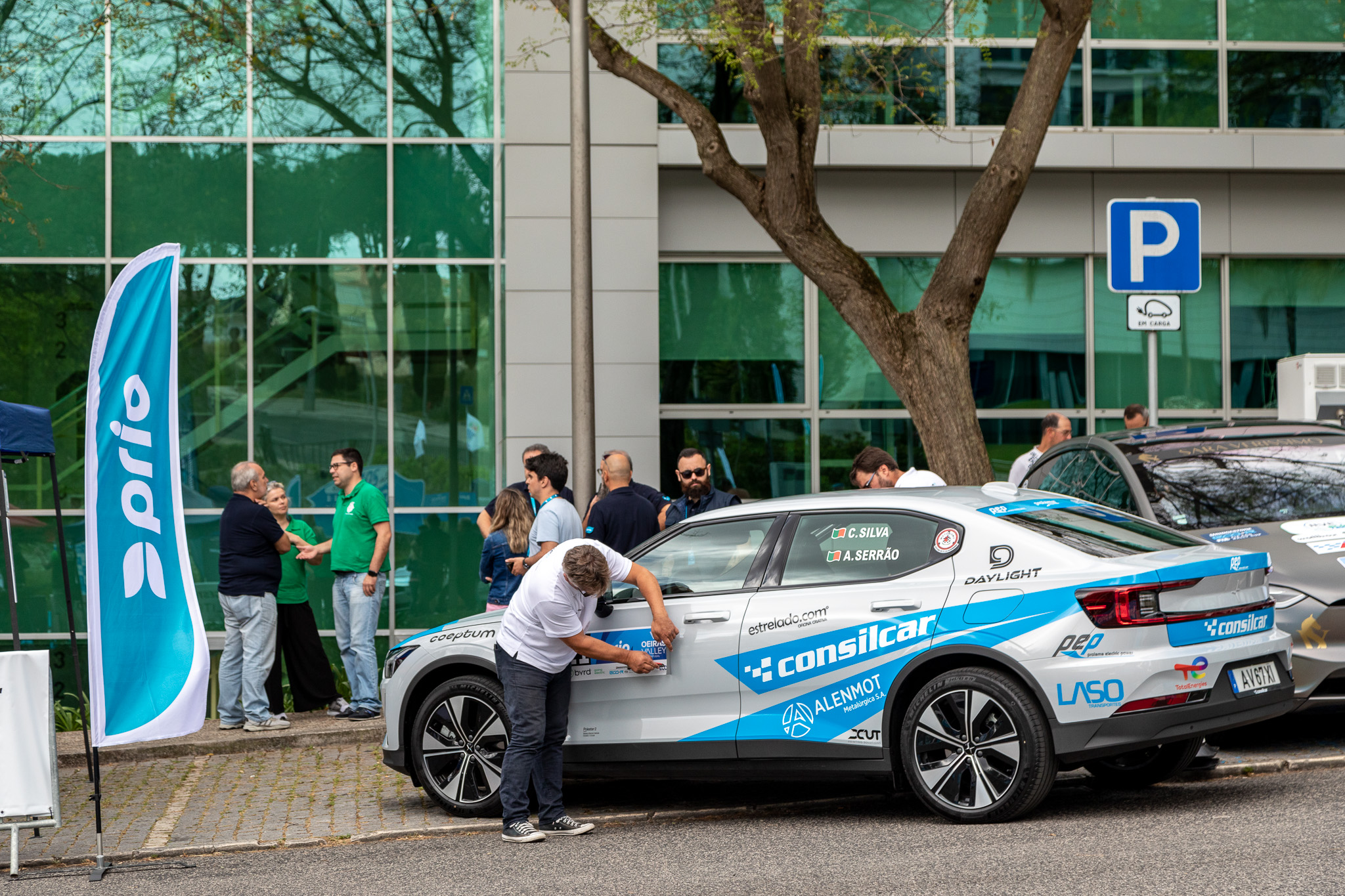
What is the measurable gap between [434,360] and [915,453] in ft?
16.5

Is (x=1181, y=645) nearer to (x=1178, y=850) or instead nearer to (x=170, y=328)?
(x=1178, y=850)

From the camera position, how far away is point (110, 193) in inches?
537

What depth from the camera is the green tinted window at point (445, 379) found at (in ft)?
45.3

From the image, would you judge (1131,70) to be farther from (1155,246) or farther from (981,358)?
(1155,246)

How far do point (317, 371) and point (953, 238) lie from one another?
269 inches

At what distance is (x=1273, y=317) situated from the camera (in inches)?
568

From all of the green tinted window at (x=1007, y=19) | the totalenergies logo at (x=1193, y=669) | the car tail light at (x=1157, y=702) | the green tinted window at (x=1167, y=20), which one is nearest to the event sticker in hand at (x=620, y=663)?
the car tail light at (x=1157, y=702)

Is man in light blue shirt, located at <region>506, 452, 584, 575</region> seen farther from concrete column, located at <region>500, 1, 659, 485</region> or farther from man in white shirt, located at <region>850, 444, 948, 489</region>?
concrete column, located at <region>500, 1, 659, 485</region>

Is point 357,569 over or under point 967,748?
over

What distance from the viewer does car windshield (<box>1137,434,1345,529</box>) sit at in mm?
7629

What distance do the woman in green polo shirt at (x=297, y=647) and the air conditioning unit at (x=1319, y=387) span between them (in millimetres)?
8613

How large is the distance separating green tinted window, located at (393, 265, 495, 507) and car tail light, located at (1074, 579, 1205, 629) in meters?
8.70

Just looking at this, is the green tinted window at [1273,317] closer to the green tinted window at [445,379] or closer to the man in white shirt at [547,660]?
the green tinted window at [445,379]

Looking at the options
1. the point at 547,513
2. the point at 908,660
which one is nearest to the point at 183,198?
the point at 547,513
